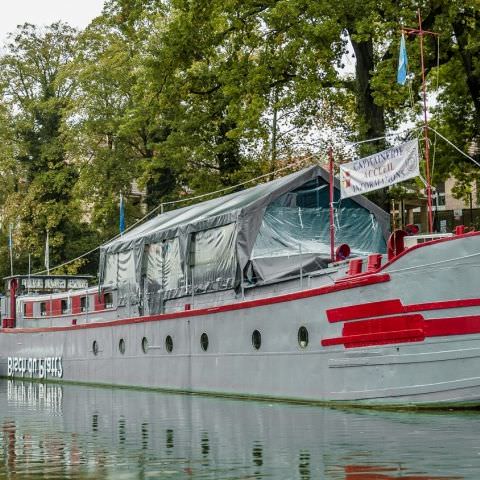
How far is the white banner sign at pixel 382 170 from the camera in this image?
16531 mm

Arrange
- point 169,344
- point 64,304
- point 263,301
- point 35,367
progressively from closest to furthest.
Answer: point 263,301 → point 169,344 → point 64,304 → point 35,367

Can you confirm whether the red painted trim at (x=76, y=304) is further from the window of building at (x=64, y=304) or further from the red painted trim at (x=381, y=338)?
the red painted trim at (x=381, y=338)

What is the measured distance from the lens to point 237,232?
20.3 meters

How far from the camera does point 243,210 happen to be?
20312 mm

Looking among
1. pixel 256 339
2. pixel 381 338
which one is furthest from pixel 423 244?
pixel 256 339

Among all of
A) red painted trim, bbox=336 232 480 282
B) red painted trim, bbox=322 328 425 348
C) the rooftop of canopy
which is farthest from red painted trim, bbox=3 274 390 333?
the rooftop of canopy

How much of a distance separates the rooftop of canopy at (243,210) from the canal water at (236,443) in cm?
407

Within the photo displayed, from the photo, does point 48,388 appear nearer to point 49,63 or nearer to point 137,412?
point 137,412

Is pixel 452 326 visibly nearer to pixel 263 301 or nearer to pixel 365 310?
pixel 365 310

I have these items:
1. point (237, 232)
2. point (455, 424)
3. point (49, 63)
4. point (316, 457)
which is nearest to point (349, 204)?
point (237, 232)

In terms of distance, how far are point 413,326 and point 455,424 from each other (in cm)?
252

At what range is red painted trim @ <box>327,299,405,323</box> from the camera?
15.9 metres

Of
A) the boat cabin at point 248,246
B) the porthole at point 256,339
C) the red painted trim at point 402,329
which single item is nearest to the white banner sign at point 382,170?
the boat cabin at point 248,246

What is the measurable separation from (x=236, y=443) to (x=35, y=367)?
67.3 feet
